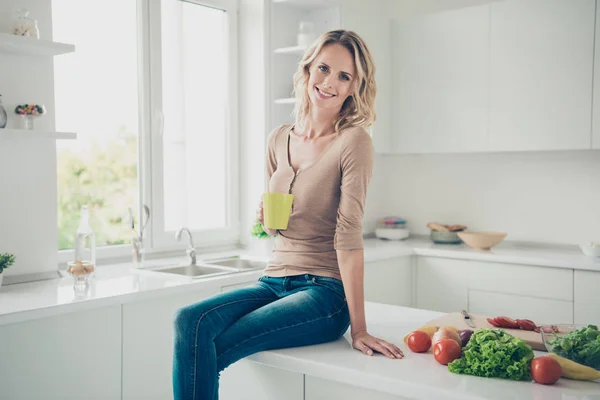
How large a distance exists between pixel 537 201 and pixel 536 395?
2.70m

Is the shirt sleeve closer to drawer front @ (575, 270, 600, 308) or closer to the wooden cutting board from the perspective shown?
the wooden cutting board

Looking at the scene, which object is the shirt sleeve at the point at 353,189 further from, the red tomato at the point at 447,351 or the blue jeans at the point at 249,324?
the red tomato at the point at 447,351

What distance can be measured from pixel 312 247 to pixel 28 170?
1466mm

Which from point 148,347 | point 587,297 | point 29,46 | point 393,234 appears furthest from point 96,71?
point 587,297

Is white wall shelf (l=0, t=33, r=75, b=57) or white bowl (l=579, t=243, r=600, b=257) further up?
white wall shelf (l=0, t=33, r=75, b=57)

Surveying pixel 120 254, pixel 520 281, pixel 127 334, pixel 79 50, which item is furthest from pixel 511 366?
pixel 79 50

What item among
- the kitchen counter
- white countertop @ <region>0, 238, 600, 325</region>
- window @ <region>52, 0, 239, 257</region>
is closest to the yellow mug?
white countertop @ <region>0, 238, 600, 325</region>

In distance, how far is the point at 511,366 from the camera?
1.41 m

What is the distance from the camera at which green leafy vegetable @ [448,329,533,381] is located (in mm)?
1414

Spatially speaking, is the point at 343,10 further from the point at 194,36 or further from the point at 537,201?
the point at 537,201

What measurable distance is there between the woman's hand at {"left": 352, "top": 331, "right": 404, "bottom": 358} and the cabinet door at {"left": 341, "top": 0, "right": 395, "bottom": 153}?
2383mm

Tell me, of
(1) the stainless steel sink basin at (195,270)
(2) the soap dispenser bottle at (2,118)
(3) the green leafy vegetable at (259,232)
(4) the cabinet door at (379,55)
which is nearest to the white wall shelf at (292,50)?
(4) the cabinet door at (379,55)

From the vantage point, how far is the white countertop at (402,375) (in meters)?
1.34

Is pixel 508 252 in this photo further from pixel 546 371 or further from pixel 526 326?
pixel 546 371
